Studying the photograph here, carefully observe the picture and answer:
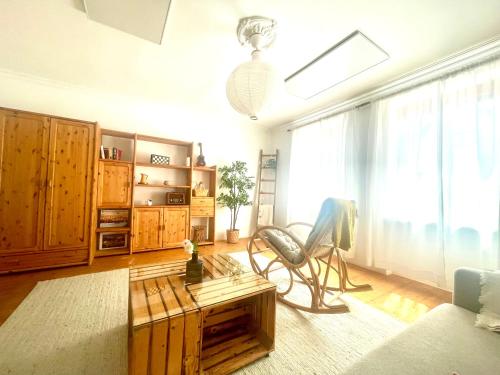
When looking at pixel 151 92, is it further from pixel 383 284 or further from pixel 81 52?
pixel 383 284

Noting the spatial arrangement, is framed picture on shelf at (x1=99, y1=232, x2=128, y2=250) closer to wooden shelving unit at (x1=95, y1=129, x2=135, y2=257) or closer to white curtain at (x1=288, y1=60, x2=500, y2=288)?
wooden shelving unit at (x1=95, y1=129, x2=135, y2=257)

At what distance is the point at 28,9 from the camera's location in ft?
5.16

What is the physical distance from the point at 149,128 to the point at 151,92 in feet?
1.97

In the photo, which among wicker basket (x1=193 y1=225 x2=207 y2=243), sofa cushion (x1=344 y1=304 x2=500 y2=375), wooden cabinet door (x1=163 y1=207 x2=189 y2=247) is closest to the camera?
sofa cushion (x1=344 y1=304 x2=500 y2=375)

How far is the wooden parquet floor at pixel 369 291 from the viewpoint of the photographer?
171 cm

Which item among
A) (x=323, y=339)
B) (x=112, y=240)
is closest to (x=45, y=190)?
(x=112, y=240)

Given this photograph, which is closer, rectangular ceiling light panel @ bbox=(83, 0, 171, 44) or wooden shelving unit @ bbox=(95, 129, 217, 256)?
rectangular ceiling light panel @ bbox=(83, 0, 171, 44)

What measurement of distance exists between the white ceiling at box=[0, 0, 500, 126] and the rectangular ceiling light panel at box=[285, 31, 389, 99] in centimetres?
7

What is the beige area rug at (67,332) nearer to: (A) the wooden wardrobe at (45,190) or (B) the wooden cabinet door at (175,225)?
(A) the wooden wardrobe at (45,190)

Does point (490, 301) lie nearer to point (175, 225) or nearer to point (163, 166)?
point (175, 225)

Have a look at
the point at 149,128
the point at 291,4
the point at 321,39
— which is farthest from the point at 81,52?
the point at 321,39

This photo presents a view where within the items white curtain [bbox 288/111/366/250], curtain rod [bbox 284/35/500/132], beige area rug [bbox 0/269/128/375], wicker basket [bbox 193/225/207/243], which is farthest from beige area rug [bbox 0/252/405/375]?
curtain rod [bbox 284/35/500/132]

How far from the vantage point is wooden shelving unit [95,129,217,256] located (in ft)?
9.41

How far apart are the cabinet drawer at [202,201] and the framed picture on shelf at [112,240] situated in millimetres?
1127
